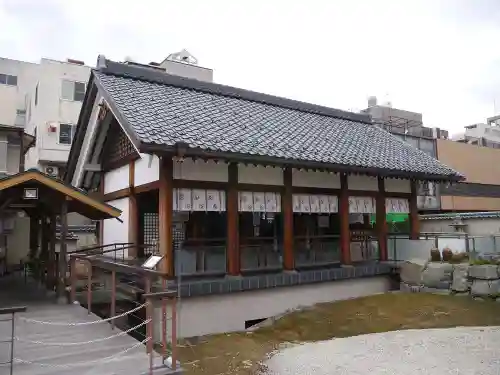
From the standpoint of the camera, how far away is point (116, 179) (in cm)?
1480

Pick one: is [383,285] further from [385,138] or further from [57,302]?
[57,302]

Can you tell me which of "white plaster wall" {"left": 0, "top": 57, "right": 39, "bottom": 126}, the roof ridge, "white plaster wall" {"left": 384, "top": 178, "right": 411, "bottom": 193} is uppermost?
"white plaster wall" {"left": 0, "top": 57, "right": 39, "bottom": 126}

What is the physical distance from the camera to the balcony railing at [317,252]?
13.9 metres

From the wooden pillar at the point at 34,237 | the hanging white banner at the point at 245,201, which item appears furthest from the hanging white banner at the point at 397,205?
the wooden pillar at the point at 34,237

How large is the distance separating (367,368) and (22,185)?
31.2ft

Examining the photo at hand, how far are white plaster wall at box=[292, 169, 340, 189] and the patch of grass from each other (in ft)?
12.7

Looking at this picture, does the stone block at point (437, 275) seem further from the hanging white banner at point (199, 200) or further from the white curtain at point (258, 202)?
the hanging white banner at point (199, 200)

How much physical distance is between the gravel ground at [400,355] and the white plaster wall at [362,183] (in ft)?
18.7

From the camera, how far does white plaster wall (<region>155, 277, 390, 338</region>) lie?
10.5 m

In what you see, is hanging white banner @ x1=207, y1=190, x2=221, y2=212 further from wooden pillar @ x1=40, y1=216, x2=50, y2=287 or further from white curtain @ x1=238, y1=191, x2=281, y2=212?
wooden pillar @ x1=40, y1=216, x2=50, y2=287

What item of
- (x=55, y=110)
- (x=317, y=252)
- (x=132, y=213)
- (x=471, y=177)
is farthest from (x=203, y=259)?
(x=471, y=177)

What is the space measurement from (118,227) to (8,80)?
91.9 ft

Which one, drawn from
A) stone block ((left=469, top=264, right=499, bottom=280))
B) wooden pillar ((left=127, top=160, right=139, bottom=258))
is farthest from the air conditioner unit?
stone block ((left=469, top=264, right=499, bottom=280))

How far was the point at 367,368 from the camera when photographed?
8047 millimetres
